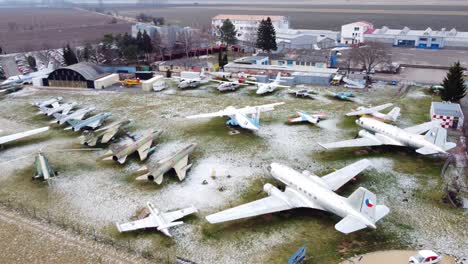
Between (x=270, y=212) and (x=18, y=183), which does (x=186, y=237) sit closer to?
(x=270, y=212)

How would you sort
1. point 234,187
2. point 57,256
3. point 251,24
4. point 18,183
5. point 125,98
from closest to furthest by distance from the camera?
point 57,256 → point 234,187 → point 18,183 → point 125,98 → point 251,24

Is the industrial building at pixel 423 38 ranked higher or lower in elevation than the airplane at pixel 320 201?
higher

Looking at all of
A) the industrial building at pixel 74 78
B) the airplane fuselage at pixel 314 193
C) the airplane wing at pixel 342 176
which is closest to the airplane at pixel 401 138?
the airplane wing at pixel 342 176

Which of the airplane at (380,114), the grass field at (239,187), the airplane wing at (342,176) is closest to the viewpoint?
the grass field at (239,187)

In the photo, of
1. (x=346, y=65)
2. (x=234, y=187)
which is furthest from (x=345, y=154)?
(x=346, y=65)

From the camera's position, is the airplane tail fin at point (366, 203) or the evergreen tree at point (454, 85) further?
the evergreen tree at point (454, 85)

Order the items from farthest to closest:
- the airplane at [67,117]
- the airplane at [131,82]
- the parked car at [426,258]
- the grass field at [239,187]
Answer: the airplane at [131,82]
the airplane at [67,117]
the grass field at [239,187]
the parked car at [426,258]

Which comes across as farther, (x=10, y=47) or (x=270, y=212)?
(x=10, y=47)

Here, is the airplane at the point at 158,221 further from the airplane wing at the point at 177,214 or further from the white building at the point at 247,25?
the white building at the point at 247,25
